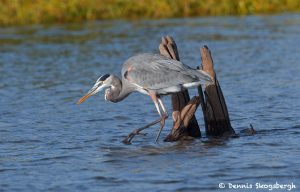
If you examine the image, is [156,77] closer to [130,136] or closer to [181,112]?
[181,112]

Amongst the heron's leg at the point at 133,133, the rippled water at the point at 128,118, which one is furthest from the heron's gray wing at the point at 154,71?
the rippled water at the point at 128,118

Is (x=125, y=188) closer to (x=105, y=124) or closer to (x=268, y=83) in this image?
(x=105, y=124)

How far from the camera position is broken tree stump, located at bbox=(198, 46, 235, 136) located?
10.0 m

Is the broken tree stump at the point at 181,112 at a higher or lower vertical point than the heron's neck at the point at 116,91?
lower

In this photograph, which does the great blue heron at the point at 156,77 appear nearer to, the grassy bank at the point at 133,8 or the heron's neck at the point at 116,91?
the heron's neck at the point at 116,91

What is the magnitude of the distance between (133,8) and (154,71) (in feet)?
64.0

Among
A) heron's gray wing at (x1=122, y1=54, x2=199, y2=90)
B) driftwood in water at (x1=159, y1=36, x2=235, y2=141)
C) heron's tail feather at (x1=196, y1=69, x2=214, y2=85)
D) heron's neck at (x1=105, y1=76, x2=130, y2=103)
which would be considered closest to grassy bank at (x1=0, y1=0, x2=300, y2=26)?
heron's neck at (x1=105, y1=76, x2=130, y2=103)

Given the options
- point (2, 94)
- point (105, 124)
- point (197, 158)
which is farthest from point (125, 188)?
point (2, 94)

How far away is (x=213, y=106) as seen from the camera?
10.1m

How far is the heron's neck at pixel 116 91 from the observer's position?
1020cm

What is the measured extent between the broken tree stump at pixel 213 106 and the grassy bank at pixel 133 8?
59.8 ft

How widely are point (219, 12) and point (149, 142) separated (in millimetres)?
19057

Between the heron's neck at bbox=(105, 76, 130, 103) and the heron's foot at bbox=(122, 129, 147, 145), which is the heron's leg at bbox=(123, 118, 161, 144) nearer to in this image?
the heron's foot at bbox=(122, 129, 147, 145)

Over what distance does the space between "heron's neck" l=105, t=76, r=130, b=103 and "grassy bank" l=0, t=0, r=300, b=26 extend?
17910 mm
